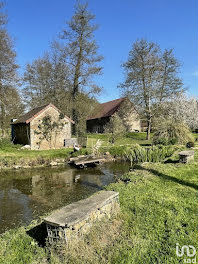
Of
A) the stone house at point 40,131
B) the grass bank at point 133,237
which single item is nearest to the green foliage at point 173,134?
the stone house at point 40,131

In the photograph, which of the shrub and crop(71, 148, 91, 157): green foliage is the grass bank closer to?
crop(71, 148, 91, 157): green foliage

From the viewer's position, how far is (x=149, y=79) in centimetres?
2541

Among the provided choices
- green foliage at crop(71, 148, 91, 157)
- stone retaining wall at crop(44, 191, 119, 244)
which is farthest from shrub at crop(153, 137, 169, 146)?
stone retaining wall at crop(44, 191, 119, 244)

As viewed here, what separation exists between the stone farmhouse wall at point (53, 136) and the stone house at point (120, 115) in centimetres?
986

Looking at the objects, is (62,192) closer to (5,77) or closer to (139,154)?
(139,154)

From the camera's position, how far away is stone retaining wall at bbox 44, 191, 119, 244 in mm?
3352

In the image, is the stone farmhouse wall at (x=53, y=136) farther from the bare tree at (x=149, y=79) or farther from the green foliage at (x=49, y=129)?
the bare tree at (x=149, y=79)

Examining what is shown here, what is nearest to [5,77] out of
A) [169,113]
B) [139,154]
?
[139,154]

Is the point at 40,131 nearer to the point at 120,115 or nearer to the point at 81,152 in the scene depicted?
the point at 81,152

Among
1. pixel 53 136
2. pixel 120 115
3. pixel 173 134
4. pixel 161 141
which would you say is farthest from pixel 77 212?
pixel 120 115

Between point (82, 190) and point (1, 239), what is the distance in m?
5.29

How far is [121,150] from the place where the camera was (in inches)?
682

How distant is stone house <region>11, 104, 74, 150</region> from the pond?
5.20 meters

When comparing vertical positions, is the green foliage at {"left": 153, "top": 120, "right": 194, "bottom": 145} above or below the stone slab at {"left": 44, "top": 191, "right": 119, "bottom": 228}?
above
